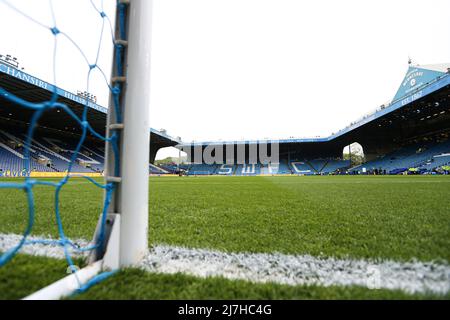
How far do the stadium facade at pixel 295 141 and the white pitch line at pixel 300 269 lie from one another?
13.1 m

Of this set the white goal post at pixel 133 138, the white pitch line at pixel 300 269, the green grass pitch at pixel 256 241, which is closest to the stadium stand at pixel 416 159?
the green grass pitch at pixel 256 241

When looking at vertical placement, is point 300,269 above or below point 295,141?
below

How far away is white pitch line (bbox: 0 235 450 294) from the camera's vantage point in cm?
71

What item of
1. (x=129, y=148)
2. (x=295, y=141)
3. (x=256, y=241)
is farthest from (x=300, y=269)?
(x=295, y=141)

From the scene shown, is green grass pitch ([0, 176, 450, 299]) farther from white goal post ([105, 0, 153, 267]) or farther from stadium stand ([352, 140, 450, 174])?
stadium stand ([352, 140, 450, 174])

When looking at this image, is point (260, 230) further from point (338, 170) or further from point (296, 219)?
Answer: point (338, 170)

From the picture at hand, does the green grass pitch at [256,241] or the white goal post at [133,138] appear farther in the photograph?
the white goal post at [133,138]

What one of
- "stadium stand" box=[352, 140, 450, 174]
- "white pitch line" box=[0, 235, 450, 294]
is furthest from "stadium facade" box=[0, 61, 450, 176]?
"white pitch line" box=[0, 235, 450, 294]

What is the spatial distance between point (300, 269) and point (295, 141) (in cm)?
2657

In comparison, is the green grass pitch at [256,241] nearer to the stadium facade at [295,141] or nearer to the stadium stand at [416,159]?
the stadium facade at [295,141]

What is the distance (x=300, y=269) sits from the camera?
81cm

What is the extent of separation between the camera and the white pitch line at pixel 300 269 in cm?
71

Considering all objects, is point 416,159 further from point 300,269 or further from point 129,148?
point 129,148
